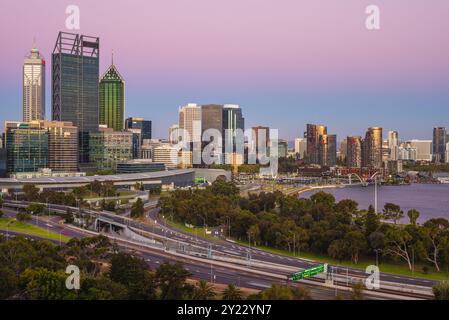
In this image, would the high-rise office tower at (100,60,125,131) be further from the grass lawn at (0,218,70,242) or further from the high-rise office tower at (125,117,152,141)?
the grass lawn at (0,218,70,242)

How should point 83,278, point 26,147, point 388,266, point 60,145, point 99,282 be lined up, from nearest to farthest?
point 99,282 → point 83,278 → point 388,266 → point 26,147 → point 60,145

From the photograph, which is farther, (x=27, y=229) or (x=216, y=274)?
(x=27, y=229)

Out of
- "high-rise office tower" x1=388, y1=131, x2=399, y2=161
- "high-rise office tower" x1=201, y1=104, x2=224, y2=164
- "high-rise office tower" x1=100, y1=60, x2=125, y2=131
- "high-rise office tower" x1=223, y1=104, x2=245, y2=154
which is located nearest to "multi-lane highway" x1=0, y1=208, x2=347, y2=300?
"high-rise office tower" x1=100, y1=60, x2=125, y2=131

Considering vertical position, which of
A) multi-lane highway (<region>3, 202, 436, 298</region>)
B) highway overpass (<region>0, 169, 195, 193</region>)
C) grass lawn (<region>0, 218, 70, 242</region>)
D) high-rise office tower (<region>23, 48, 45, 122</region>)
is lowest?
multi-lane highway (<region>3, 202, 436, 298</region>)

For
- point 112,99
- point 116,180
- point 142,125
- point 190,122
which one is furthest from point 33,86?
point 116,180

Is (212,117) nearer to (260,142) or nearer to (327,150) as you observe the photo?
(260,142)
